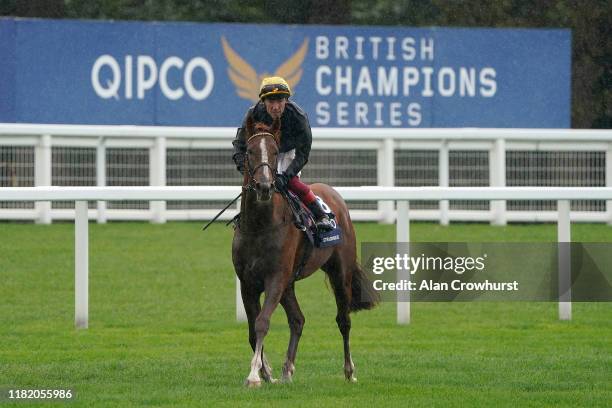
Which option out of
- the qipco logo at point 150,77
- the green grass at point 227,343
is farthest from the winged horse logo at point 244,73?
the green grass at point 227,343

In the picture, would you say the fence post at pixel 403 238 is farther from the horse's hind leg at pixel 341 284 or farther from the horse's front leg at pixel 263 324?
the horse's front leg at pixel 263 324

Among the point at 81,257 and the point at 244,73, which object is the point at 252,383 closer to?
the point at 81,257

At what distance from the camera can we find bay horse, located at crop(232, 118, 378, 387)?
7.43 meters

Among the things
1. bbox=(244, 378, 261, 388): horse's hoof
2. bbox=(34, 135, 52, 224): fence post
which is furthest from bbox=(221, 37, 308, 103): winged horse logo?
bbox=(244, 378, 261, 388): horse's hoof

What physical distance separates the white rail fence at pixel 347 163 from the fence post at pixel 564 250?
6.86 m

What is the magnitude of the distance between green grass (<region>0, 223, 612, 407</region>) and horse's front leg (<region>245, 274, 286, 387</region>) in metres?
0.10

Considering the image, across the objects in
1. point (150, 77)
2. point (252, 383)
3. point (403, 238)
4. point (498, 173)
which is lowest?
point (252, 383)

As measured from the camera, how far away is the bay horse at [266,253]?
7430mm

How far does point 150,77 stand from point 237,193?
28.3 feet

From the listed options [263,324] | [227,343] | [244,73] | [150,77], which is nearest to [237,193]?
[227,343]

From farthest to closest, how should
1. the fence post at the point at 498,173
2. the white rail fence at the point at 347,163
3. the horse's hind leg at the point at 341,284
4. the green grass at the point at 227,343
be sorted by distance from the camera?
1. the fence post at the point at 498,173
2. the white rail fence at the point at 347,163
3. the horse's hind leg at the point at 341,284
4. the green grass at the point at 227,343

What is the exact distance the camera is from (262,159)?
24.1ft

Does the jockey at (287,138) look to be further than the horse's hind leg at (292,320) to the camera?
No

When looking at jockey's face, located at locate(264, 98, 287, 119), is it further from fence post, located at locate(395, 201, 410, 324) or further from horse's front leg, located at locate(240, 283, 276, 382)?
fence post, located at locate(395, 201, 410, 324)
